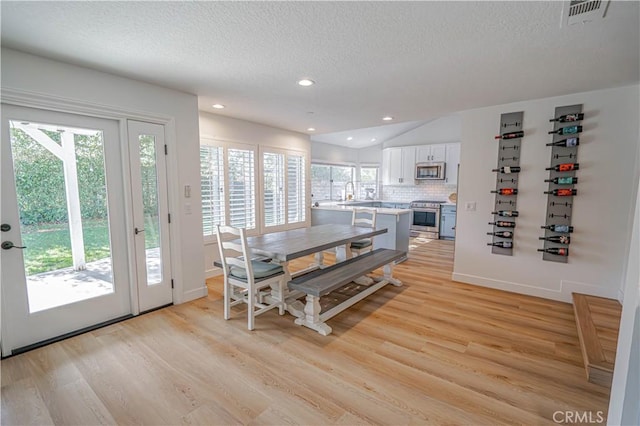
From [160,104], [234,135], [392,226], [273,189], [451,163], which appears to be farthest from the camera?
[451,163]

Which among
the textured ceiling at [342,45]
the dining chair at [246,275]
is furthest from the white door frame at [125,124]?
the dining chair at [246,275]

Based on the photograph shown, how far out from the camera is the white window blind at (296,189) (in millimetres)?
5461

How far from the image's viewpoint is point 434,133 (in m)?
7.48

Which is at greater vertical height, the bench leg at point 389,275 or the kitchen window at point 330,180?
the kitchen window at point 330,180

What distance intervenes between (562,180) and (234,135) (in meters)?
4.30

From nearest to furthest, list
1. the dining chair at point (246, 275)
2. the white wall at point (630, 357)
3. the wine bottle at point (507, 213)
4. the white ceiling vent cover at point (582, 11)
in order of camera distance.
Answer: the white wall at point (630, 357) < the white ceiling vent cover at point (582, 11) < the dining chair at point (246, 275) < the wine bottle at point (507, 213)

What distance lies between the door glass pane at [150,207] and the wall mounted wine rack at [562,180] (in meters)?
4.44

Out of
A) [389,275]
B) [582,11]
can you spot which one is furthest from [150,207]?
[582,11]

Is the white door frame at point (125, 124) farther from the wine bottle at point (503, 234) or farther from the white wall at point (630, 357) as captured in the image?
the wine bottle at point (503, 234)

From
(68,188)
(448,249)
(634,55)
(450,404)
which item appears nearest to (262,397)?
(450,404)

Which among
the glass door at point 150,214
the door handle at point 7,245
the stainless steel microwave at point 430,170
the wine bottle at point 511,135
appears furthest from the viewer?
the stainless steel microwave at point 430,170

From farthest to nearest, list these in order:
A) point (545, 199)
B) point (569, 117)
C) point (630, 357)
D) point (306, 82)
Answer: point (545, 199) → point (569, 117) → point (306, 82) → point (630, 357)

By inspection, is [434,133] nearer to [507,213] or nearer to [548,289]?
[507,213]

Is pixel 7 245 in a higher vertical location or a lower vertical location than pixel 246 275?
higher
